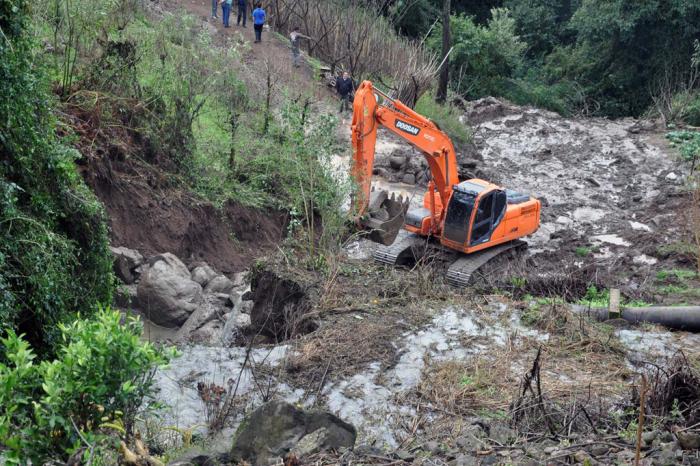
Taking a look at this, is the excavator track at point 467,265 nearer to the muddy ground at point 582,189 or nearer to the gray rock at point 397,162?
the muddy ground at point 582,189

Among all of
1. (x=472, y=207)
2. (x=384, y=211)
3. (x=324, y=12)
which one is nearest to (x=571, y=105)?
(x=324, y=12)

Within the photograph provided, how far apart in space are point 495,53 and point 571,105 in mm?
3670

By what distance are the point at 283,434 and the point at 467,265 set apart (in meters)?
6.90

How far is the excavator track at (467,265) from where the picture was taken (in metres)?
12.8

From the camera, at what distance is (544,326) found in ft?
36.0

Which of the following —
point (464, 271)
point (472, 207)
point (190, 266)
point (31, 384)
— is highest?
point (31, 384)

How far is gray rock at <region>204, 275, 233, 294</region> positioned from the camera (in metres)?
12.9

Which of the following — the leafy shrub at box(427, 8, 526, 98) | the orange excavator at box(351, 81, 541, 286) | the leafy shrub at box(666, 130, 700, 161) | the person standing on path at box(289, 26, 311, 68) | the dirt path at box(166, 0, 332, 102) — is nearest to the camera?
the orange excavator at box(351, 81, 541, 286)

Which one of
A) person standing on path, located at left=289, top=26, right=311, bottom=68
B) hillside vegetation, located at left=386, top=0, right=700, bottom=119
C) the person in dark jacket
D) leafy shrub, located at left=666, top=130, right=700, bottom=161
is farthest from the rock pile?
hillside vegetation, located at left=386, top=0, right=700, bottom=119

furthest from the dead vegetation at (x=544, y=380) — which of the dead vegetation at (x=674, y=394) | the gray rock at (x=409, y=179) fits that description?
the gray rock at (x=409, y=179)

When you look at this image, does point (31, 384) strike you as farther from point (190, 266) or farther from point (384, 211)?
point (384, 211)

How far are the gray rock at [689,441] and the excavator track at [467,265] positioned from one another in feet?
21.4

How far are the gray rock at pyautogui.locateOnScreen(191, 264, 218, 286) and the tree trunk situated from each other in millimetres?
12048

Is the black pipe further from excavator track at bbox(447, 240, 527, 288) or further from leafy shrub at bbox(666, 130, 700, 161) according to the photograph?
leafy shrub at bbox(666, 130, 700, 161)
